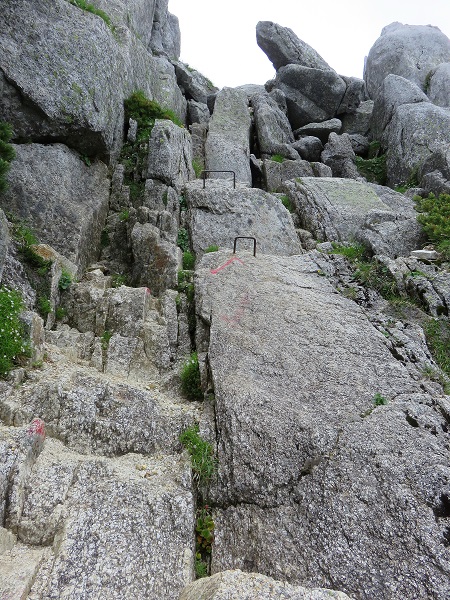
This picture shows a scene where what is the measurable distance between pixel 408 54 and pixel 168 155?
24.7m

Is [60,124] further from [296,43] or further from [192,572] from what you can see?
[296,43]

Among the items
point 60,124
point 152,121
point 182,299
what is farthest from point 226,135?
point 182,299

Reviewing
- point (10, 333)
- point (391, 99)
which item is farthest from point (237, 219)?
point (391, 99)

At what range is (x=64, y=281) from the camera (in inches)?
483

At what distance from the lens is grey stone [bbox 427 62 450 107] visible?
29953 millimetres

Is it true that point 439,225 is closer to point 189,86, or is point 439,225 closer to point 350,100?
point 350,100

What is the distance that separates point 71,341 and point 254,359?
14.5 feet

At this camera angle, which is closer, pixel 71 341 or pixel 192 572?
pixel 192 572

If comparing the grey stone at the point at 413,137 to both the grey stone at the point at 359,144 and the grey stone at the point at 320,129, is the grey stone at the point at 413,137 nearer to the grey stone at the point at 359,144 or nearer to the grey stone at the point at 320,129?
the grey stone at the point at 359,144

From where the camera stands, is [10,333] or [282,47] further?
[282,47]

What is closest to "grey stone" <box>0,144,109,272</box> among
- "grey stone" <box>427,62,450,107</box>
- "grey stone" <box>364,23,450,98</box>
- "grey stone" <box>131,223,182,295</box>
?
"grey stone" <box>131,223,182,295</box>

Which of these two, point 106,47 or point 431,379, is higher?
point 106,47

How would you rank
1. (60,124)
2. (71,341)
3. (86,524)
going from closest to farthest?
(86,524)
(71,341)
(60,124)

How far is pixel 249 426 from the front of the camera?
7.75 metres
